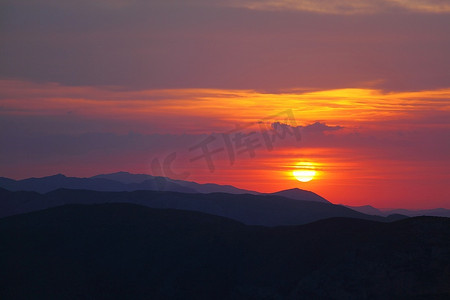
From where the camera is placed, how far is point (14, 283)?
7138 cm

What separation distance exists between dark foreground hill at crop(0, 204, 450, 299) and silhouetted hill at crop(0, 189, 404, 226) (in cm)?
6197

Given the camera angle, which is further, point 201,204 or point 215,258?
point 201,204

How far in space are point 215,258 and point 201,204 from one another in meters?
85.9

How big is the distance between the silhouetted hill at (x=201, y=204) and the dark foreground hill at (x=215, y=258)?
6197cm

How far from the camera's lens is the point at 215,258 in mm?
77688

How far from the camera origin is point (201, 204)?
16338 cm

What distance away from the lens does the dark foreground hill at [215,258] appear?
61438 millimetres

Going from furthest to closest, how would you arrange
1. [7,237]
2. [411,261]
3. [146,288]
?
1. [7,237]
2. [146,288]
3. [411,261]

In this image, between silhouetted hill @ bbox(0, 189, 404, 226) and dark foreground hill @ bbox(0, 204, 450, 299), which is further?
silhouetted hill @ bbox(0, 189, 404, 226)

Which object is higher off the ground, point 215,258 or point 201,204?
point 201,204

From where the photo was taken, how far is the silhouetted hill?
511 ft

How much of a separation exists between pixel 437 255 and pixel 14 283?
49.5 metres

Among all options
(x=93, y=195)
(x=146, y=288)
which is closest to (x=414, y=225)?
(x=146, y=288)

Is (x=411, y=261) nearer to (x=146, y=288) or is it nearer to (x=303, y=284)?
(x=303, y=284)
